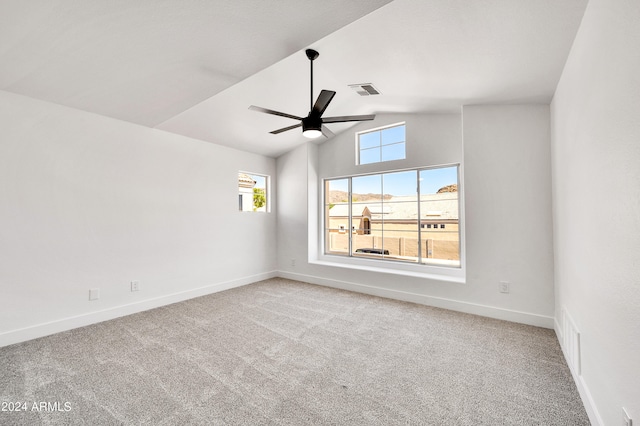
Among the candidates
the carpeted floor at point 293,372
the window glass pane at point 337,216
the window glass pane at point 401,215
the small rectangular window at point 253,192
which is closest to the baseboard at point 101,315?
the carpeted floor at point 293,372

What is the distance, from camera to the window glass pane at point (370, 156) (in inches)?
187

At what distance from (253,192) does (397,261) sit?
306cm

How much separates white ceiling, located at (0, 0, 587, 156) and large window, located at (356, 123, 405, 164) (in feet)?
3.31

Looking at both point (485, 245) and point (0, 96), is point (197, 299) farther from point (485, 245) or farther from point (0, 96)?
point (485, 245)

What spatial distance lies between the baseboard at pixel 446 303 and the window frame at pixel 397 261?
296mm

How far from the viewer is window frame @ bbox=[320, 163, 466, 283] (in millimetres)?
3857

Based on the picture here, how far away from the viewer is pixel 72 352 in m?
2.46

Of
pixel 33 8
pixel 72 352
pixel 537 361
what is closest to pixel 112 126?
pixel 33 8

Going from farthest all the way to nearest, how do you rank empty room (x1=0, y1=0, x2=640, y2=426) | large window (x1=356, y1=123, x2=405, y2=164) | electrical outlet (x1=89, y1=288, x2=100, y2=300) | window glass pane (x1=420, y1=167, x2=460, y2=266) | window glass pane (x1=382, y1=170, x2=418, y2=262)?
large window (x1=356, y1=123, x2=405, y2=164) → window glass pane (x1=382, y1=170, x2=418, y2=262) → window glass pane (x1=420, y1=167, x2=460, y2=266) → electrical outlet (x1=89, y1=288, x2=100, y2=300) → empty room (x1=0, y1=0, x2=640, y2=426)

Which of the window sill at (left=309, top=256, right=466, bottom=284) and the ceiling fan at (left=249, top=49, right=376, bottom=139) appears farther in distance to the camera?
the window sill at (left=309, top=256, right=466, bottom=284)

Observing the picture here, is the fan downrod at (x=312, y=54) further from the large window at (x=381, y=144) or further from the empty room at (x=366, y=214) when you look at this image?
the large window at (x=381, y=144)

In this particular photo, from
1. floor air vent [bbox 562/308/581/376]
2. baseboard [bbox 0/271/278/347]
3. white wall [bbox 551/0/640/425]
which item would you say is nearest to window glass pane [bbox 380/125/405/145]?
white wall [bbox 551/0/640/425]

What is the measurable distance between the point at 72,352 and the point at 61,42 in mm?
2672

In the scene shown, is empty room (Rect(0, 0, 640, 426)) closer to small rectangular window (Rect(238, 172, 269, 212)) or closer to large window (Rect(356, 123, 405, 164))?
large window (Rect(356, 123, 405, 164))
